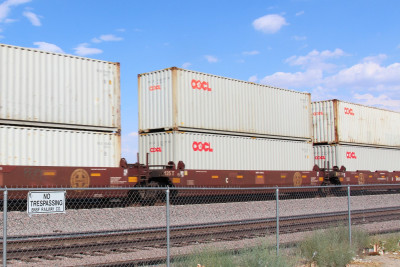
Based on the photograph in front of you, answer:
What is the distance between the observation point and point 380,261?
8.98 meters

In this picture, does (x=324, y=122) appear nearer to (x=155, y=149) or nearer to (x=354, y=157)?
(x=354, y=157)

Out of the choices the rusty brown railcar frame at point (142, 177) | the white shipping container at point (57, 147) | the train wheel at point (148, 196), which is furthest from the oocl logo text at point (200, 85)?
the train wheel at point (148, 196)

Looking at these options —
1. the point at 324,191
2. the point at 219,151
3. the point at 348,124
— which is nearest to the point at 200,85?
the point at 219,151

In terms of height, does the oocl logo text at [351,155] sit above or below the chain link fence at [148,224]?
above

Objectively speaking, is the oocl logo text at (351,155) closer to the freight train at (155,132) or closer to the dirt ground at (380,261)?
the freight train at (155,132)

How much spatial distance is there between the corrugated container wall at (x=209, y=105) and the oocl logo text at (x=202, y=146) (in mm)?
572

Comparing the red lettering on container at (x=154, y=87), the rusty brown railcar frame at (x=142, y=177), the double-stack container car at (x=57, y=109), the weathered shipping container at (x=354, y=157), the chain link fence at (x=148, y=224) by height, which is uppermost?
the red lettering on container at (x=154, y=87)

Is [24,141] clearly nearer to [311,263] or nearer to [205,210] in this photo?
[205,210]

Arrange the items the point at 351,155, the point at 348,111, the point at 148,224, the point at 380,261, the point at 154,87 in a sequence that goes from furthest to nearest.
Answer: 1. the point at 348,111
2. the point at 351,155
3. the point at 154,87
4. the point at 148,224
5. the point at 380,261

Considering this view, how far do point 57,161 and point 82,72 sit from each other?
3.15 meters

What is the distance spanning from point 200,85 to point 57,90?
611 cm

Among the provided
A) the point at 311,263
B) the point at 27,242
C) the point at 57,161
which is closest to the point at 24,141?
the point at 57,161

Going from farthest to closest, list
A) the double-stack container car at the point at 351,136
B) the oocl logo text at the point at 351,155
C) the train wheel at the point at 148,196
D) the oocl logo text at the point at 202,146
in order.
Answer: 1. the oocl logo text at the point at 351,155
2. the double-stack container car at the point at 351,136
3. the oocl logo text at the point at 202,146
4. the train wheel at the point at 148,196

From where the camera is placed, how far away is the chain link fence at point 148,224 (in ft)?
25.8
